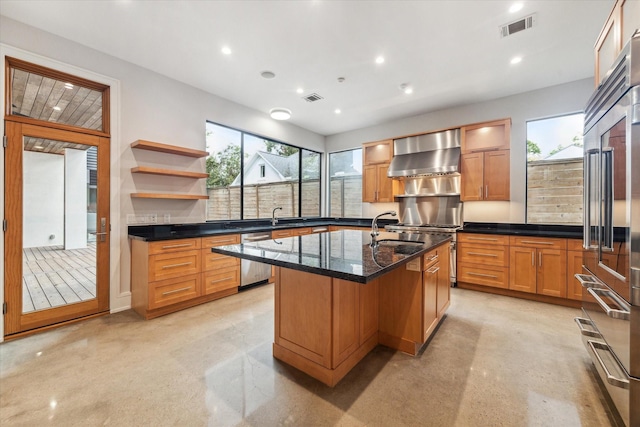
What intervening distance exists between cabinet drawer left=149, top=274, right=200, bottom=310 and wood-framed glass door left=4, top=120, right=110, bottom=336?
2.20 ft

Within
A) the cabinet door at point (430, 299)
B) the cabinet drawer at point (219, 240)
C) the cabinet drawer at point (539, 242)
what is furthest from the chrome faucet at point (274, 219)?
the cabinet drawer at point (539, 242)

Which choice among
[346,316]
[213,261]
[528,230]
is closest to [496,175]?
[528,230]

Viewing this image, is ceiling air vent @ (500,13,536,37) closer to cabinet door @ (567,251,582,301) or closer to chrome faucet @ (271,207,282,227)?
cabinet door @ (567,251,582,301)

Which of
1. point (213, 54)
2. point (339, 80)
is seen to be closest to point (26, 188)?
point (213, 54)

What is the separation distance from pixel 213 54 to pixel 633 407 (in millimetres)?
4325

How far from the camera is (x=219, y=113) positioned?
427 cm

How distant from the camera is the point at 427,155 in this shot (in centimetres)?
470

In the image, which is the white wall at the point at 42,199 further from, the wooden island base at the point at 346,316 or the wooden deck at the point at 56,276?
the wooden island base at the point at 346,316

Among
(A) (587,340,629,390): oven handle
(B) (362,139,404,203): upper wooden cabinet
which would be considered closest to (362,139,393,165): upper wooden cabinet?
(B) (362,139,404,203): upper wooden cabinet

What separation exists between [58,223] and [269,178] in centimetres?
325

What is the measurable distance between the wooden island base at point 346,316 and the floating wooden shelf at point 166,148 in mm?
2418

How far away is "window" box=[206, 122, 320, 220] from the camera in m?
4.39

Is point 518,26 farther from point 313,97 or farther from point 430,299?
point 430,299

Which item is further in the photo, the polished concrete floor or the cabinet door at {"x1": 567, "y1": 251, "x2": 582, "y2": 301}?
the cabinet door at {"x1": 567, "y1": 251, "x2": 582, "y2": 301}
